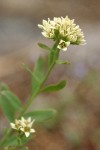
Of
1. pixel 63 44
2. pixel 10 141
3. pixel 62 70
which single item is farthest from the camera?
pixel 62 70

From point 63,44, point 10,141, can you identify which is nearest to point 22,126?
point 10,141

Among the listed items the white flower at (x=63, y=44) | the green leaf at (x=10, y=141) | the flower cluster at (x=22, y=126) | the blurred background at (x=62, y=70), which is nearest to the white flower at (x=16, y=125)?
the flower cluster at (x=22, y=126)

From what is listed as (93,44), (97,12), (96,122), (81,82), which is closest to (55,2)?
(97,12)

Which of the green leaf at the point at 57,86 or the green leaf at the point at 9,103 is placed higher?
the green leaf at the point at 57,86

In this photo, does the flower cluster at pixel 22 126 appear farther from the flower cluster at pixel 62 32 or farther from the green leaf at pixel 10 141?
the flower cluster at pixel 62 32

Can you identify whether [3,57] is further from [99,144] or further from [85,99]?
[99,144]

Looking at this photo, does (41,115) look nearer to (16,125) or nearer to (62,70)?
(16,125)

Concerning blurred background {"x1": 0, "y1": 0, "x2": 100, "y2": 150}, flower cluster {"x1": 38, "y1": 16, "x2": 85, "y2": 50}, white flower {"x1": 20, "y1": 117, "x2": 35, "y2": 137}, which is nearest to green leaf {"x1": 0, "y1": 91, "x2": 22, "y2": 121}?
white flower {"x1": 20, "y1": 117, "x2": 35, "y2": 137}
